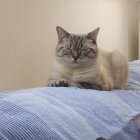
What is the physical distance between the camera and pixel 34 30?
1616mm

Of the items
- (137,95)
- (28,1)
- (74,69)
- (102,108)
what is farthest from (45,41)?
(102,108)

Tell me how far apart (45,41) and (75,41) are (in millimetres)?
331

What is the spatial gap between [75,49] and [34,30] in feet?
1.06

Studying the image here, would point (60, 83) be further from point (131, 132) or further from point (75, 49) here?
point (131, 132)

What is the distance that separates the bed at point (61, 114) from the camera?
2.54 ft

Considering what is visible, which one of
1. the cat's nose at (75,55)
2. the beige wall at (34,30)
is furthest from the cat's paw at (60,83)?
the beige wall at (34,30)

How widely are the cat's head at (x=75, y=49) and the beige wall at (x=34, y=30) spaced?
0.22 metres

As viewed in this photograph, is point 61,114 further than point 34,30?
No

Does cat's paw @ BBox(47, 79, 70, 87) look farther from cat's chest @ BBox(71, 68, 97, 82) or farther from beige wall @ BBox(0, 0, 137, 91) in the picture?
beige wall @ BBox(0, 0, 137, 91)

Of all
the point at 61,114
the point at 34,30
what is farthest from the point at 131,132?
the point at 34,30

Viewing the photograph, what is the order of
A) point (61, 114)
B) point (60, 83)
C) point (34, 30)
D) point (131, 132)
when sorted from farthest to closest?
point (34, 30), point (60, 83), point (61, 114), point (131, 132)

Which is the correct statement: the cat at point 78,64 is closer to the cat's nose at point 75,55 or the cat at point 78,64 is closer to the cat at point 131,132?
the cat's nose at point 75,55

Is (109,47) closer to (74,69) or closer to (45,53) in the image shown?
(45,53)

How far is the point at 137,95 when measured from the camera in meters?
1.45
